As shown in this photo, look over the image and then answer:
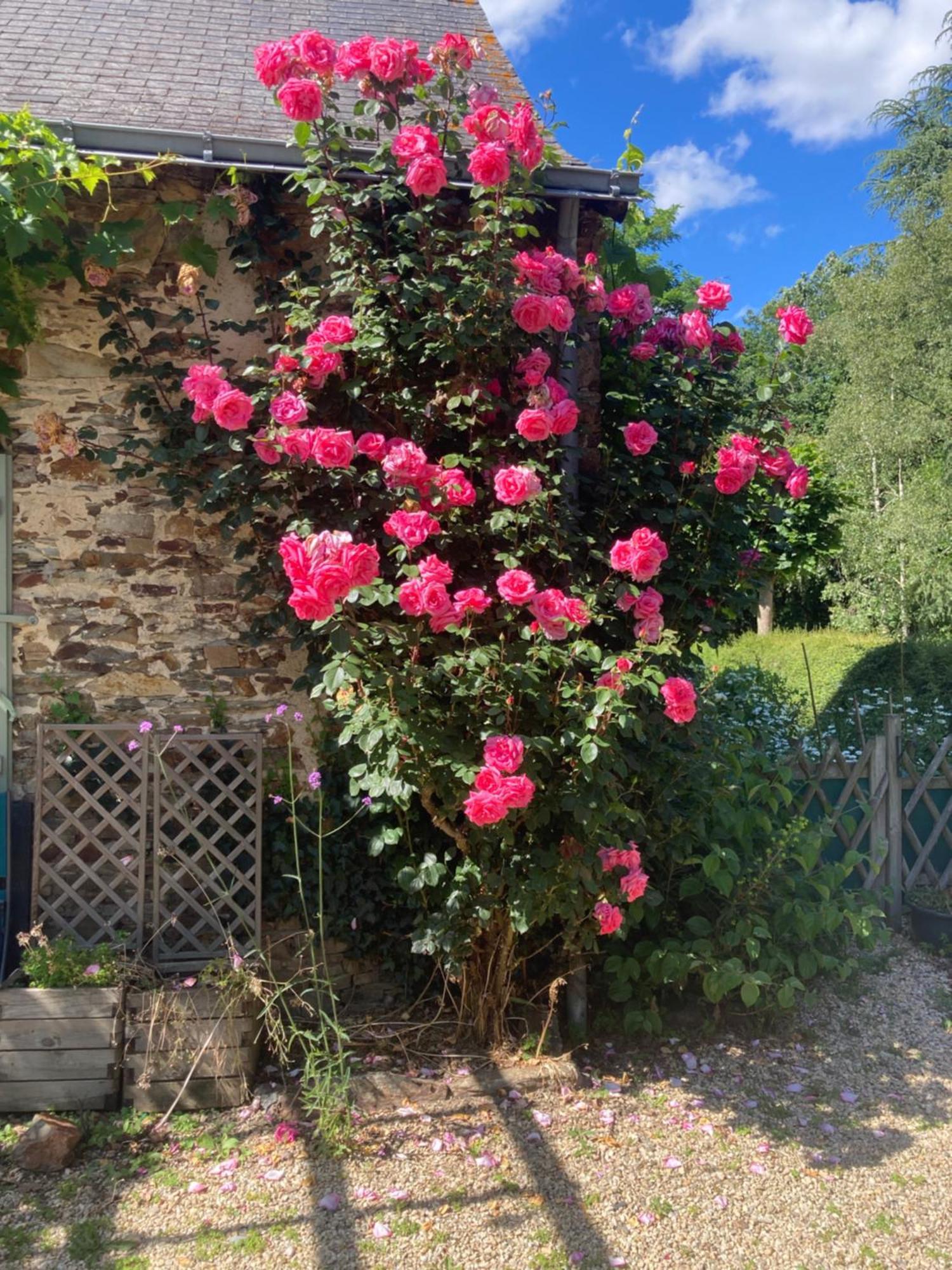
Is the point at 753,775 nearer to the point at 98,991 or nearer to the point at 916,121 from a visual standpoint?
the point at 98,991

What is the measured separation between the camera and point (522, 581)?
296 centimetres

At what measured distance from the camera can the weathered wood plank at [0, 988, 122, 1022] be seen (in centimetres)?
329

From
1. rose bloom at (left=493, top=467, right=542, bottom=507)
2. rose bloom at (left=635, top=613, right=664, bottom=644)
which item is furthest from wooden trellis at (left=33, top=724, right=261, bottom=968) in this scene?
rose bloom at (left=635, top=613, right=664, bottom=644)

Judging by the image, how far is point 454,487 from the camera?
3.12 meters

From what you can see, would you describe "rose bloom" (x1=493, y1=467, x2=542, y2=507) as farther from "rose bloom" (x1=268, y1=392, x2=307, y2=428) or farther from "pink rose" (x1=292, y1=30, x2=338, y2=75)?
"pink rose" (x1=292, y1=30, x2=338, y2=75)

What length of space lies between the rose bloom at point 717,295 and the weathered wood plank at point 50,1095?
346cm

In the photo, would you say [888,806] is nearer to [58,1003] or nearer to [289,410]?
[289,410]

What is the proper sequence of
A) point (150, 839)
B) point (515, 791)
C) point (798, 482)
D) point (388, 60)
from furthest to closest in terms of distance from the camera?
point (150, 839) → point (798, 482) → point (388, 60) → point (515, 791)

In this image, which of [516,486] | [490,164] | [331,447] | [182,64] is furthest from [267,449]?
[182,64]

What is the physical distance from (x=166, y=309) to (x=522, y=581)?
216 centimetres

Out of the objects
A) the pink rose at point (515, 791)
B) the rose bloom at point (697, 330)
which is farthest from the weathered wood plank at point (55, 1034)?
the rose bloom at point (697, 330)

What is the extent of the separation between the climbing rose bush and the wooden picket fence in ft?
4.75

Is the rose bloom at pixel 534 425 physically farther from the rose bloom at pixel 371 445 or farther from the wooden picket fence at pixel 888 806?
the wooden picket fence at pixel 888 806

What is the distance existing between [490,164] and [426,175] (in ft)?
0.70
